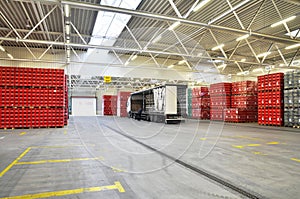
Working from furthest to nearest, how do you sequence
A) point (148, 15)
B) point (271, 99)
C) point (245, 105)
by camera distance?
point (245, 105) → point (271, 99) → point (148, 15)

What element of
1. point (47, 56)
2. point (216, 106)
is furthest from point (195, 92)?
point (47, 56)

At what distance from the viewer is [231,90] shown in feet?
60.0

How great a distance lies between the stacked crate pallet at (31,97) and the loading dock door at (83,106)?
26.6 m

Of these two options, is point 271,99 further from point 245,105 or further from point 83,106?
point 83,106

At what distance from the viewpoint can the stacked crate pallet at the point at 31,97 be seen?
455 inches

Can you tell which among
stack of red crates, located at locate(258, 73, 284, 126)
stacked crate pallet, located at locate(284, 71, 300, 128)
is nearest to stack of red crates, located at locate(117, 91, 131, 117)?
stack of red crates, located at locate(258, 73, 284, 126)

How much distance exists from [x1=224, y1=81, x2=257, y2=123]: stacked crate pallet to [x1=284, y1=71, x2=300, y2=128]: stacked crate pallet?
3.86 m

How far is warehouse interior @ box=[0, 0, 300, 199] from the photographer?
3158mm

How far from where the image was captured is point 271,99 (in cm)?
1384

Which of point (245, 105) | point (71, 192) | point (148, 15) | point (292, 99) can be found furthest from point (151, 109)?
point (71, 192)

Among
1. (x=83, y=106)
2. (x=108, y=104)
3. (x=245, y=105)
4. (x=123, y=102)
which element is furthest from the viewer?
(x=83, y=106)

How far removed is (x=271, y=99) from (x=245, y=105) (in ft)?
10.0

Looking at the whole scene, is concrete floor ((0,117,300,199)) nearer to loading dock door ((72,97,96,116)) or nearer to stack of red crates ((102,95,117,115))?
stack of red crates ((102,95,117,115))

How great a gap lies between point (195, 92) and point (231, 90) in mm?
3951
